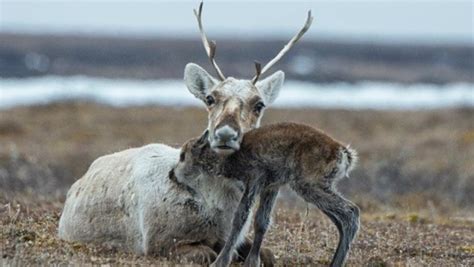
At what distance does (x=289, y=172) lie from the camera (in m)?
10.5

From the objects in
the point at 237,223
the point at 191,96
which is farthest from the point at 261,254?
the point at 191,96

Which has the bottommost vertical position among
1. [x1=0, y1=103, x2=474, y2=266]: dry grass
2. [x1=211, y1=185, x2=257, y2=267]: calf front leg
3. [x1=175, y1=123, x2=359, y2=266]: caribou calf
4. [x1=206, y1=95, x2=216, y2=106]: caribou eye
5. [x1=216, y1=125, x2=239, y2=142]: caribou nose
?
[x1=0, y1=103, x2=474, y2=266]: dry grass

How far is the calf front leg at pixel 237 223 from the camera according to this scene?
1043 centimetres

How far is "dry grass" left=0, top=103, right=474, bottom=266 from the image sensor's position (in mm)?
11641

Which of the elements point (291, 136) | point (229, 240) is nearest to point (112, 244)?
point (229, 240)

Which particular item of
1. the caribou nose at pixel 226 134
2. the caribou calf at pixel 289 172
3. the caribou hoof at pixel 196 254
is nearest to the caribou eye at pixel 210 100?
the caribou calf at pixel 289 172

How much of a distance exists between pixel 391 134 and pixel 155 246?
20.5 m

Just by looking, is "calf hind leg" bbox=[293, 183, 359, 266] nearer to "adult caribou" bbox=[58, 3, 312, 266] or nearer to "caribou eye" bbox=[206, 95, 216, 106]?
"adult caribou" bbox=[58, 3, 312, 266]

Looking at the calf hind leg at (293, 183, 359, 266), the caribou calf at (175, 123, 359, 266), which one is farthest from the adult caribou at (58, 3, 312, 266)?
the calf hind leg at (293, 183, 359, 266)

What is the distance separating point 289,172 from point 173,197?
126 cm

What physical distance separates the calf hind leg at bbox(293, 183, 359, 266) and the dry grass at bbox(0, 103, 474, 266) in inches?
29.8

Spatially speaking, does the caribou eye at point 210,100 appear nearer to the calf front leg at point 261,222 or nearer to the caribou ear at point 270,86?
the caribou ear at point 270,86

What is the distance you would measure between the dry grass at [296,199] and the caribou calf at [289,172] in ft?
2.44

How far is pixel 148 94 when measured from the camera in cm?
4538
